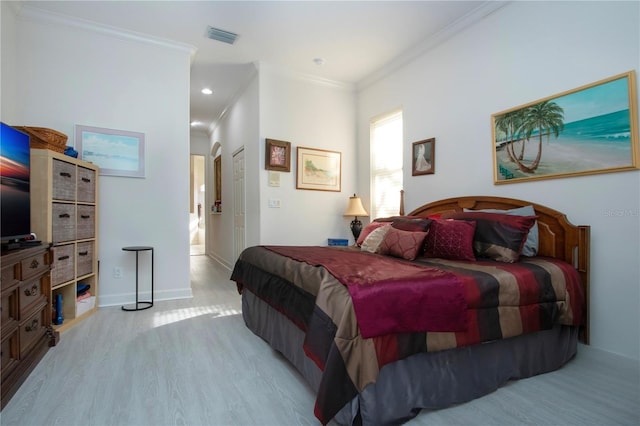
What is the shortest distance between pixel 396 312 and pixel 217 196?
5.93 metres

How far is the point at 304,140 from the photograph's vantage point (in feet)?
14.2

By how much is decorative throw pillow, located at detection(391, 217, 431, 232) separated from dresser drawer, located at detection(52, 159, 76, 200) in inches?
111

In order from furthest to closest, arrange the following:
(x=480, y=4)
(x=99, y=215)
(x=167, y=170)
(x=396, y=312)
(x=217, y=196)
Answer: (x=217, y=196) < (x=167, y=170) < (x=99, y=215) < (x=480, y=4) < (x=396, y=312)

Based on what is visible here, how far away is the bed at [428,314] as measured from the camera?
4.31 ft

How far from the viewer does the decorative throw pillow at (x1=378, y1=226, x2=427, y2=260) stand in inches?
94.5

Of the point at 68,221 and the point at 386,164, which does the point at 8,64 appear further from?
the point at 386,164

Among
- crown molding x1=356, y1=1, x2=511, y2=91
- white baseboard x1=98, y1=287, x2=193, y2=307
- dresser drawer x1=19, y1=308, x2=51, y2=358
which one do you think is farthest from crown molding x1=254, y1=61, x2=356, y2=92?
dresser drawer x1=19, y1=308, x2=51, y2=358

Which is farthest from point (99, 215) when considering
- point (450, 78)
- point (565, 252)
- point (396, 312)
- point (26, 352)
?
point (565, 252)

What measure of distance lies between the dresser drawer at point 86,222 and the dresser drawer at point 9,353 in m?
1.30

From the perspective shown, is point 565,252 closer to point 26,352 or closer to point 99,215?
point 26,352

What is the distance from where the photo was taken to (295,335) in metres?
1.86

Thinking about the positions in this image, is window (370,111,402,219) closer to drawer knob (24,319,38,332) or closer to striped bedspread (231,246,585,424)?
striped bedspread (231,246,585,424)

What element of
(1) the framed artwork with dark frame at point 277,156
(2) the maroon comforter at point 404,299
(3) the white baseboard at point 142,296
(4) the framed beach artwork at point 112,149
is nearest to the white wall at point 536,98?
(2) the maroon comforter at point 404,299

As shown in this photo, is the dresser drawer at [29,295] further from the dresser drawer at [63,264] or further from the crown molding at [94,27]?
the crown molding at [94,27]
